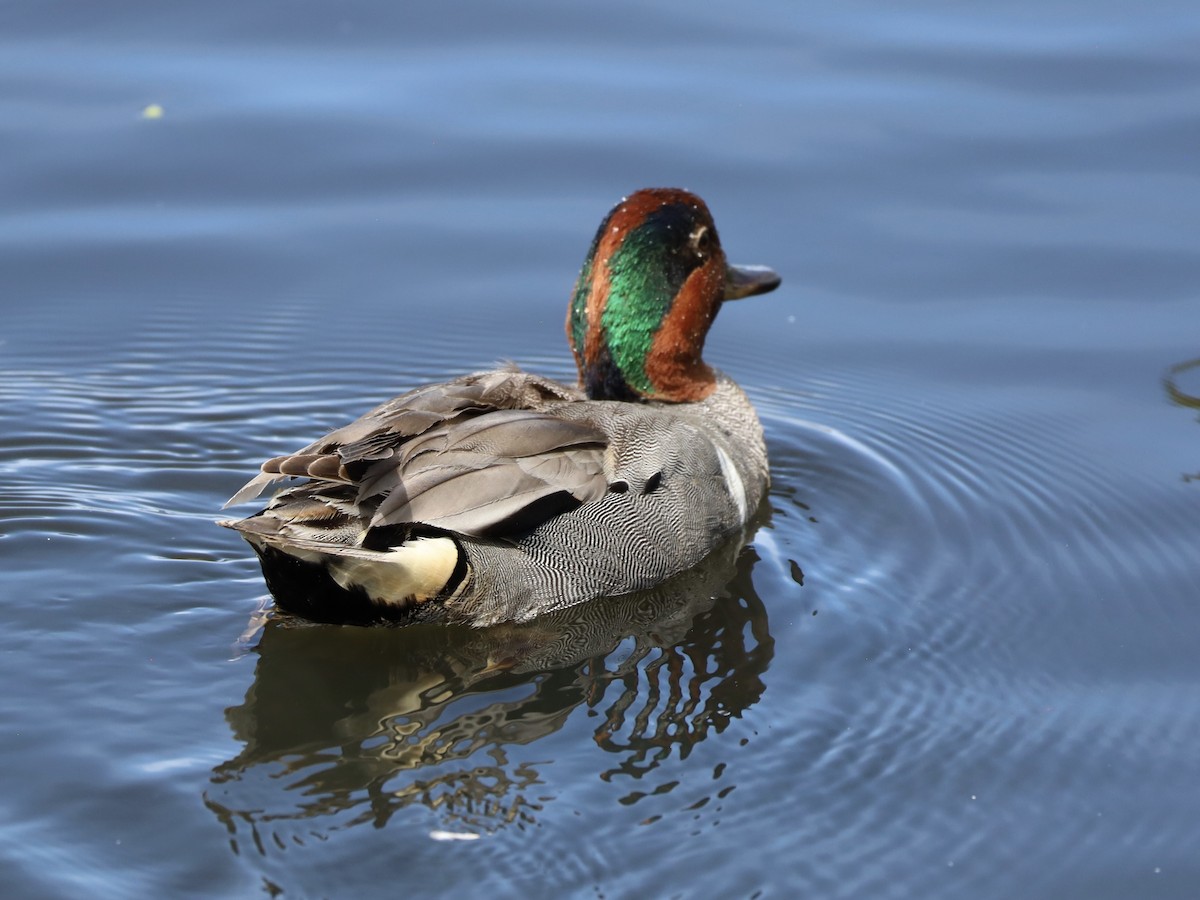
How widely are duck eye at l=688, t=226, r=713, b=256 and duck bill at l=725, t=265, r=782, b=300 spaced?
26 cm

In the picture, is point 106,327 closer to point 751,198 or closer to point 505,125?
point 505,125

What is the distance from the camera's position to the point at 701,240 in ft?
24.6

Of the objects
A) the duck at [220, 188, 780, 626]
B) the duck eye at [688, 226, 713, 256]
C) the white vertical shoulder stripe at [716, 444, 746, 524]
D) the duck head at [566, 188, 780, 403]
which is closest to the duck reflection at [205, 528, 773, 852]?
the duck at [220, 188, 780, 626]

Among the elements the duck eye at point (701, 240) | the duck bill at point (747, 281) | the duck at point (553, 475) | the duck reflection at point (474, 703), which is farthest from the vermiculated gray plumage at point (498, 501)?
the duck bill at point (747, 281)

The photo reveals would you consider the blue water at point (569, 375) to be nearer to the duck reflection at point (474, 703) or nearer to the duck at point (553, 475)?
the duck reflection at point (474, 703)

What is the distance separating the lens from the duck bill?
25.6 ft

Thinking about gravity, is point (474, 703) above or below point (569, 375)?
below

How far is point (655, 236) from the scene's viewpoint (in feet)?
24.0

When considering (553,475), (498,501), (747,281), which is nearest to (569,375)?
(747,281)

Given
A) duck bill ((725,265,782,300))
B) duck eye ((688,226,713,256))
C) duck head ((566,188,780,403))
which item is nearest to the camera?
duck head ((566,188,780,403))

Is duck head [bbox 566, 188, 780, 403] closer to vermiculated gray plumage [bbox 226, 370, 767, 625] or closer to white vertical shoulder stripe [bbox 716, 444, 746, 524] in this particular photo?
vermiculated gray plumage [bbox 226, 370, 767, 625]

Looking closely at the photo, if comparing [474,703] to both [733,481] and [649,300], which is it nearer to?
[733,481]

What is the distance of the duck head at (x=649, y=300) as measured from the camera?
7.31 metres

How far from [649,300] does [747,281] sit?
0.65 meters
